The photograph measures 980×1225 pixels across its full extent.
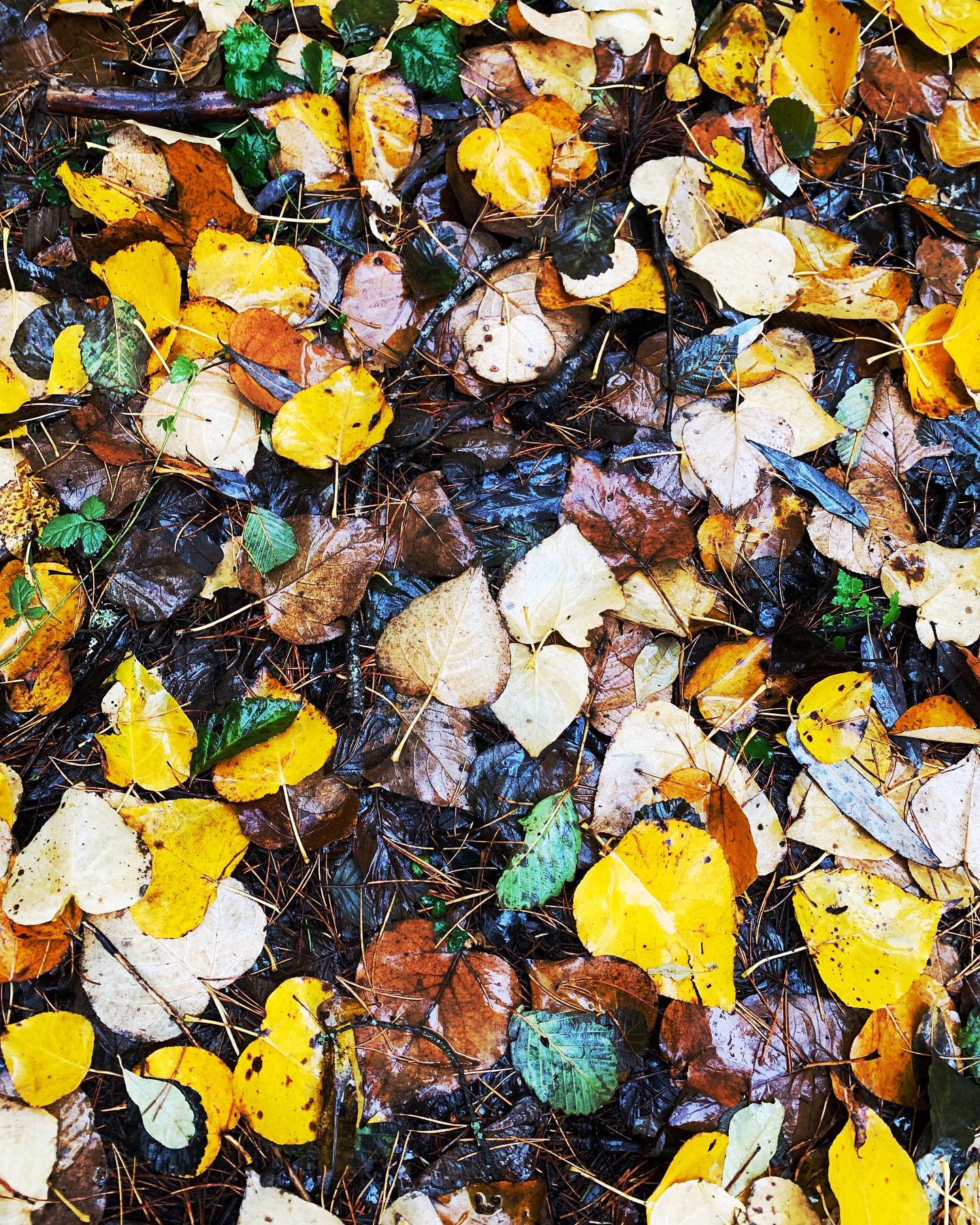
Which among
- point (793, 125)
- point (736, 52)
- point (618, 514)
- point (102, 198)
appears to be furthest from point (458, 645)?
point (736, 52)

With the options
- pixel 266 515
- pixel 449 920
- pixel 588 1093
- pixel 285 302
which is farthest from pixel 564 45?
pixel 588 1093

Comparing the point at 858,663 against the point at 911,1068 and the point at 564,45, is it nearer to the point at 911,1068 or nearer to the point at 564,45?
the point at 911,1068

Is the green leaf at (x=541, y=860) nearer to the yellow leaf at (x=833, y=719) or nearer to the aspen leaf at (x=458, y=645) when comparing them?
the aspen leaf at (x=458, y=645)

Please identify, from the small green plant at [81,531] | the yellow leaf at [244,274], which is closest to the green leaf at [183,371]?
the yellow leaf at [244,274]

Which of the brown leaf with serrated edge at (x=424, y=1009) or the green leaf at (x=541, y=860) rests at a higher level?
the green leaf at (x=541, y=860)

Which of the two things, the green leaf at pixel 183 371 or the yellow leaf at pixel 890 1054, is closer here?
the yellow leaf at pixel 890 1054

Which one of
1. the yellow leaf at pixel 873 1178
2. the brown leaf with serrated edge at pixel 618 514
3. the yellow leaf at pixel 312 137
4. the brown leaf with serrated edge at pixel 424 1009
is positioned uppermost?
the yellow leaf at pixel 312 137

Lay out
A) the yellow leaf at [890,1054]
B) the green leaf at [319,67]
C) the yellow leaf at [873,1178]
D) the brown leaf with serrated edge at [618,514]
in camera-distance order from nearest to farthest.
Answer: the yellow leaf at [873,1178], the yellow leaf at [890,1054], the brown leaf with serrated edge at [618,514], the green leaf at [319,67]

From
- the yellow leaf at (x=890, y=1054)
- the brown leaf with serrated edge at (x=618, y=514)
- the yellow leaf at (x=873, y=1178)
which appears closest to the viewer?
the yellow leaf at (x=873, y=1178)

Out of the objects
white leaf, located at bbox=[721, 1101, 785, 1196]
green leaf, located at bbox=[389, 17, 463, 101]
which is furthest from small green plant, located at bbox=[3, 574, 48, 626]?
white leaf, located at bbox=[721, 1101, 785, 1196]
